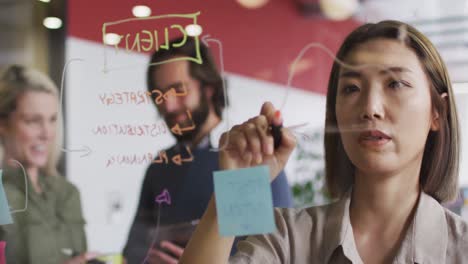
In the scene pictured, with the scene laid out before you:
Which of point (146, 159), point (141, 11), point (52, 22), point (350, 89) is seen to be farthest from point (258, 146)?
point (52, 22)

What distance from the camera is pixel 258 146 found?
1247mm

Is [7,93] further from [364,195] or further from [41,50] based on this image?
[364,195]

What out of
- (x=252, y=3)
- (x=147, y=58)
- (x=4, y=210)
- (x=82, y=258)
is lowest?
(x=82, y=258)

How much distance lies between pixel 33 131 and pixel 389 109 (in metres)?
0.89

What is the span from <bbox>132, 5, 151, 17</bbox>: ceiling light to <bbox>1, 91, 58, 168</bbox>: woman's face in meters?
0.30

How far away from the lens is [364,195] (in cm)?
123

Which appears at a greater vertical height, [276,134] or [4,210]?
[276,134]

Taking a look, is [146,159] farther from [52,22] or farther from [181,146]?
[52,22]

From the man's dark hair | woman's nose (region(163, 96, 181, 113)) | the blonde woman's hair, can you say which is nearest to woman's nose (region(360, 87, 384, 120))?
the man's dark hair

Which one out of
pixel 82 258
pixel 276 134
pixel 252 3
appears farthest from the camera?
pixel 82 258

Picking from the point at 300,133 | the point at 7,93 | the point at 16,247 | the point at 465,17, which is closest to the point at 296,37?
the point at 300,133

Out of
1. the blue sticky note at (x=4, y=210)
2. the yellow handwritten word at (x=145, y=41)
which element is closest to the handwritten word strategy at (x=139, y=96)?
the yellow handwritten word at (x=145, y=41)

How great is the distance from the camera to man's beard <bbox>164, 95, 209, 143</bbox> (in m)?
1.40

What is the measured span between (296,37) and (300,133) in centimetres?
21
